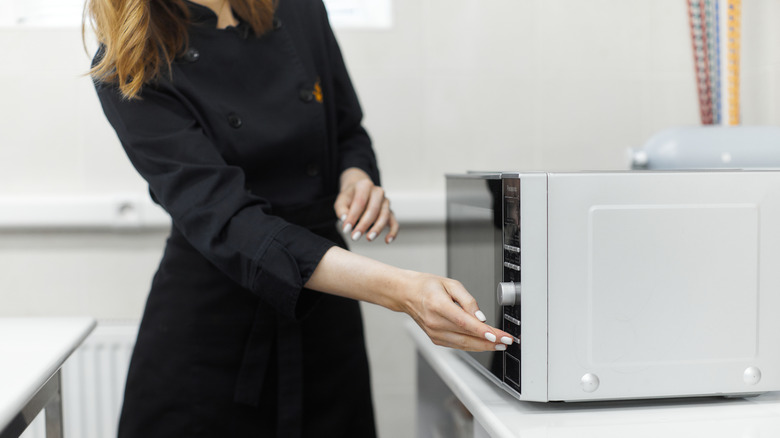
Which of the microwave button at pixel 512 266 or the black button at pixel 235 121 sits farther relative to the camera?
the black button at pixel 235 121

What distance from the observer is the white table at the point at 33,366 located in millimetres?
619

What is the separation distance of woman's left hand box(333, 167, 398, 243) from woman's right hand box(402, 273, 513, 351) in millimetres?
188

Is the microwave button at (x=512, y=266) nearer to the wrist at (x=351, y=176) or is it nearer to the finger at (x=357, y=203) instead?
the finger at (x=357, y=203)

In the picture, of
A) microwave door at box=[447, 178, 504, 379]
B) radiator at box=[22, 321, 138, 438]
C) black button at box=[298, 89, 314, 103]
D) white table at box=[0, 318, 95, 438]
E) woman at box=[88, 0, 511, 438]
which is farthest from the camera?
radiator at box=[22, 321, 138, 438]

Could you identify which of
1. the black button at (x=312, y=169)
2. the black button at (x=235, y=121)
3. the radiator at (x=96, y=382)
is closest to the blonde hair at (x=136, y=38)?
the black button at (x=235, y=121)

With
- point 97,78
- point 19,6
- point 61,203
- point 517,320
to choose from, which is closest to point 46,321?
point 97,78

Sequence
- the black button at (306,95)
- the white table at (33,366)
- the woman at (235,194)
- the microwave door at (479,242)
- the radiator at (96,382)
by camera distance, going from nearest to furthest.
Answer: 1. the white table at (33,366)
2. the microwave door at (479,242)
3. the woman at (235,194)
4. the black button at (306,95)
5. the radiator at (96,382)

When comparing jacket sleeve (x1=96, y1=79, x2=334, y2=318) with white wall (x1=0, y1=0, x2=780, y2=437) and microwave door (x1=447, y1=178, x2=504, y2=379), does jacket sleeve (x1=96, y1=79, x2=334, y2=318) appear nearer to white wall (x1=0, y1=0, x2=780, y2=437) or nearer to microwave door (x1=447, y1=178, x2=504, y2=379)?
microwave door (x1=447, y1=178, x2=504, y2=379)

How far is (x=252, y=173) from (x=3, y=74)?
734 millimetres

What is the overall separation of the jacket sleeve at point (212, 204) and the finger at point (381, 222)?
0.33 ft

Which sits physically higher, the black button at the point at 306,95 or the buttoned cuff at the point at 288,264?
the black button at the point at 306,95

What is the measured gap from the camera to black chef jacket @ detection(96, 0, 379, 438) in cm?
91

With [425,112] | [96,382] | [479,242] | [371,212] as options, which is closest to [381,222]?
[371,212]

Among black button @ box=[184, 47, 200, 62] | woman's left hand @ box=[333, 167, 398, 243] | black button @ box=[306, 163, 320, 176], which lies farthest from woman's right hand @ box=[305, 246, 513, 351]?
black button @ box=[184, 47, 200, 62]
